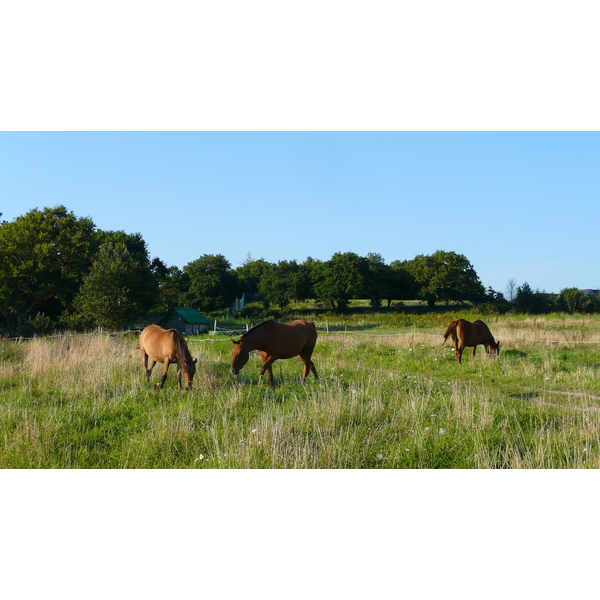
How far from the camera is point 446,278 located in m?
64.8

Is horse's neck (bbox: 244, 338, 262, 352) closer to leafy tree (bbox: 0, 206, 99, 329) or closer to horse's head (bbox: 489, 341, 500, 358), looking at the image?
horse's head (bbox: 489, 341, 500, 358)

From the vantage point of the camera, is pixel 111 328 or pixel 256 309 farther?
pixel 256 309

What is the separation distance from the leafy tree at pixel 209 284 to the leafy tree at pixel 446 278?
28.3 m

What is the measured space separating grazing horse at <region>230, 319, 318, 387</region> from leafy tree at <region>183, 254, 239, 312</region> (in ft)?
119

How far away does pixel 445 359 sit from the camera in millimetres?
15250

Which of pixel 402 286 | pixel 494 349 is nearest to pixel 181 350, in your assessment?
pixel 494 349

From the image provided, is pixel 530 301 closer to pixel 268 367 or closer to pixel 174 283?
pixel 174 283

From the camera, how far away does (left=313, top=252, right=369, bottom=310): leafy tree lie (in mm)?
54906

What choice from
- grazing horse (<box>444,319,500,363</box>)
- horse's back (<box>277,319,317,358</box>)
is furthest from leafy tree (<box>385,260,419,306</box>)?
horse's back (<box>277,319,317,358</box>)

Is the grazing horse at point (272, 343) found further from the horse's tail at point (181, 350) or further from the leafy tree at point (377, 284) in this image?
the leafy tree at point (377, 284)

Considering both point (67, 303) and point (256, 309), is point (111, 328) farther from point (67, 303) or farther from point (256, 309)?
point (256, 309)

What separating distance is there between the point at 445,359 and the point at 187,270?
1446 inches

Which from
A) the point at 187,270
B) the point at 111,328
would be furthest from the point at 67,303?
the point at 187,270

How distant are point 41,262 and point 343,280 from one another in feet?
112
